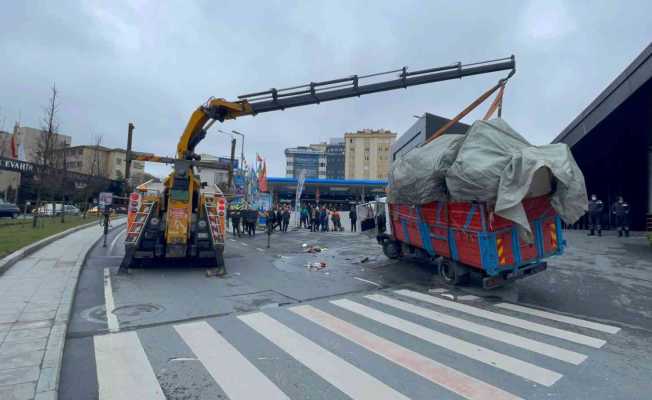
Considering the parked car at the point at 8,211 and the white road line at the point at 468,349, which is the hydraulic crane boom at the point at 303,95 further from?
the parked car at the point at 8,211

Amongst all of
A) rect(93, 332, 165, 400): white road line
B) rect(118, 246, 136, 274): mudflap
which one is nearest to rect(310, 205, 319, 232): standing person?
rect(118, 246, 136, 274): mudflap

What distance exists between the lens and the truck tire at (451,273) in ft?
28.5

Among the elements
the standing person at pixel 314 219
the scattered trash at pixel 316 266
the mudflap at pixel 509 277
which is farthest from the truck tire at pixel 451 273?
the standing person at pixel 314 219

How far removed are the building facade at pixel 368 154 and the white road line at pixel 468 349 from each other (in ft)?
341

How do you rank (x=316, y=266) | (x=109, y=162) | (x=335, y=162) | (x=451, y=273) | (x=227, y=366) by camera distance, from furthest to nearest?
(x=335, y=162) → (x=109, y=162) → (x=316, y=266) → (x=451, y=273) → (x=227, y=366)

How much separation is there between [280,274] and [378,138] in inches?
4048

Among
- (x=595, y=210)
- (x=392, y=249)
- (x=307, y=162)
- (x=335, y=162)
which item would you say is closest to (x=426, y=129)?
(x=595, y=210)

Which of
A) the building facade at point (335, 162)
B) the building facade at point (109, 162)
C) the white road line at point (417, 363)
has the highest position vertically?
the building facade at point (335, 162)

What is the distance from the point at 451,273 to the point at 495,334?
11.0ft

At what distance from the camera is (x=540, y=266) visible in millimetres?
8289

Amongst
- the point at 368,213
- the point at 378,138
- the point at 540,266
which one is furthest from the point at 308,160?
the point at 540,266

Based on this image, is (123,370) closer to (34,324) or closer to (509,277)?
(34,324)

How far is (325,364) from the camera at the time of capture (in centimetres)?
450

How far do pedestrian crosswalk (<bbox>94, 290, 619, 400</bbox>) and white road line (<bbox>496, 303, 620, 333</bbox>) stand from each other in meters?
0.02
